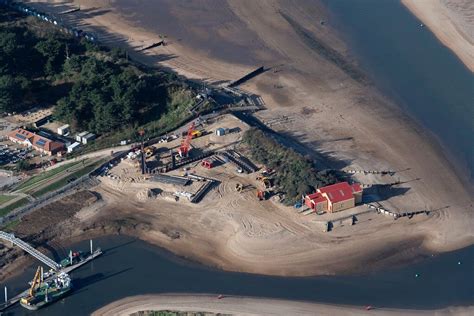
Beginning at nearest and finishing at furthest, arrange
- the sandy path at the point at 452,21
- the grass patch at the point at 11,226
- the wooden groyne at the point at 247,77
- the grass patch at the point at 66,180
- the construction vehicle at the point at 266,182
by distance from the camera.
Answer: the grass patch at the point at 11,226
the grass patch at the point at 66,180
the construction vehicle at the point at 266,182
the wooden groyne at the point at 247,77
the sandy path at the point at 452,21

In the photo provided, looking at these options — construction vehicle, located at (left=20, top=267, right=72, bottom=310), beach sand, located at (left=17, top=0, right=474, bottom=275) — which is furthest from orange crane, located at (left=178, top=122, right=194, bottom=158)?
construction vehicle, located at (left=20, top=267, right=72, bottom=310)

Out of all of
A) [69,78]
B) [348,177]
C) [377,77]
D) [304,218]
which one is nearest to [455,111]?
[377,77]

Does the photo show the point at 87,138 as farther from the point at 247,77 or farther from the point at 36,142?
the point at 247,77

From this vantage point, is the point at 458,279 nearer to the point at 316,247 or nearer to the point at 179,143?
the point at 316,247

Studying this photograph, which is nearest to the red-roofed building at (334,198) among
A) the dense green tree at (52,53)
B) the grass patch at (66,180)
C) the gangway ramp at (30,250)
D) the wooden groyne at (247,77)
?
the grass patch at (66,180)

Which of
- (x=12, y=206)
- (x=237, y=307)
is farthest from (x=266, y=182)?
(x=12, y=206)

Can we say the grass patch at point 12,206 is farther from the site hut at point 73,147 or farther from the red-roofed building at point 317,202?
the red-roofed building at point 317,202

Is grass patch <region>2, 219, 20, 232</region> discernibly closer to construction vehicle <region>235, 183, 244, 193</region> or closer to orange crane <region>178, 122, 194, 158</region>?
orange crane <region>178, 122, 194, 158</region>
